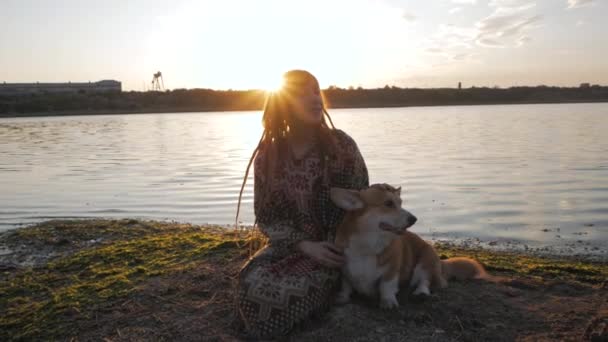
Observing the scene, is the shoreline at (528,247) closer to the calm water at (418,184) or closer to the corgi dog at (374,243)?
the calm water at (418,184)

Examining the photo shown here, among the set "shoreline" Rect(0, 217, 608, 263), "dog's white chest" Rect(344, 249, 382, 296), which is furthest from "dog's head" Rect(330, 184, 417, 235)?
"shoreline" Rect(0, 217, 608, 263)

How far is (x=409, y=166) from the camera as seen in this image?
1550cm

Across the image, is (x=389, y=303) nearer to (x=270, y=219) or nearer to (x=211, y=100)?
(x=270, y=219)

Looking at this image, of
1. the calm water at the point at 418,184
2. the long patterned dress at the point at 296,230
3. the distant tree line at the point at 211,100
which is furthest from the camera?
the distant tree line at the point at 211,100

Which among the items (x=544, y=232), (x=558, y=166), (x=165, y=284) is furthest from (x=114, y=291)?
(x=558, y=166)

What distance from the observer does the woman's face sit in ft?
15.0

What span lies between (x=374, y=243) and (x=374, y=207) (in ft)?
1.01

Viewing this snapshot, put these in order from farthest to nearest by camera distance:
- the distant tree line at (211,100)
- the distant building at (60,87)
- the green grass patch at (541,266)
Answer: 1. the distant building at (60,87)
2. the distant tree line at (211,100)
3. the green grass patch at (541,266)

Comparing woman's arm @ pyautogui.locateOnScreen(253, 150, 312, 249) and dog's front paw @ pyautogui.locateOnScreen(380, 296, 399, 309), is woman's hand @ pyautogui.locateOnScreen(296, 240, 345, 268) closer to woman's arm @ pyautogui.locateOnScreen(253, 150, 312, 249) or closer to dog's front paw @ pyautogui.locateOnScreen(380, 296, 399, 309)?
woman's arm @ pyautogui.locateOnScreen(253, 150, 312, 249)

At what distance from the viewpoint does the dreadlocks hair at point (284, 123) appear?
462cm

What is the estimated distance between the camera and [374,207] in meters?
4.32

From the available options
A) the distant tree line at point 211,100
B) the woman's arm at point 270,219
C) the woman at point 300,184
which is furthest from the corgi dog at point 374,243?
the distant tree line at point 211,100

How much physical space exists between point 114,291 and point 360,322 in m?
2.63

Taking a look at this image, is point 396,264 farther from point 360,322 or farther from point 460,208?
point 460,208
